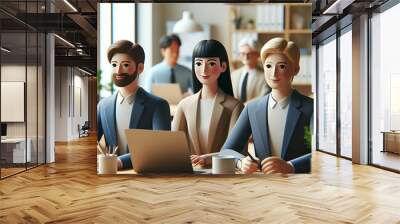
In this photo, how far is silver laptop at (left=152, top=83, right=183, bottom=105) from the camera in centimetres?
645

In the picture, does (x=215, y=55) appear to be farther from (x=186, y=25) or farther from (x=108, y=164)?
(x=108, y=164)

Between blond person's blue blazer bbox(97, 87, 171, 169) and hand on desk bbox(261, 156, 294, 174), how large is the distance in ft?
4.87

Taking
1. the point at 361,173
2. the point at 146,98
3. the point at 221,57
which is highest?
the point at 221,57

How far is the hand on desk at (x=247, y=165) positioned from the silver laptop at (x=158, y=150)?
725mm

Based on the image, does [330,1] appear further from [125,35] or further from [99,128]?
[99,128]

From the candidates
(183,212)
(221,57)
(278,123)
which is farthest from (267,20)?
(183,212)

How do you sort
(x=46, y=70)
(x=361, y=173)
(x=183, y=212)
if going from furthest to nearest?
(x=46, y=70), (x=361, y=173), (x=183, y=212)

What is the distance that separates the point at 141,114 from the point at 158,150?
58 cm

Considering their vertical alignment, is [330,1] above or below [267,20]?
above

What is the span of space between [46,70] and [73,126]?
9222 millimetres

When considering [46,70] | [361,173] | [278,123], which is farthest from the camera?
[46,70]

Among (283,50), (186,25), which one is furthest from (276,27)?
(186,25)

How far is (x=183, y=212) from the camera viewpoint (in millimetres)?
4285

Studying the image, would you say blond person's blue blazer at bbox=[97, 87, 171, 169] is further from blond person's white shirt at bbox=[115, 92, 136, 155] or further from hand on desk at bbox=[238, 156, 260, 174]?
hand on desk at bbox=[238, 156, 260, 174]
